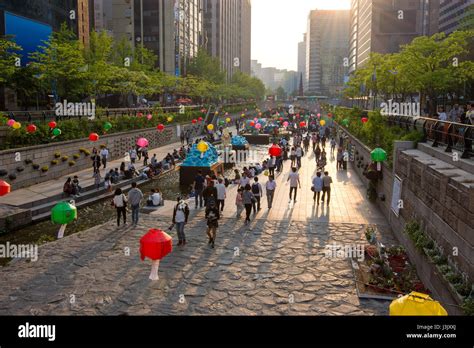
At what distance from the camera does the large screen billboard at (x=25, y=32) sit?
134ft

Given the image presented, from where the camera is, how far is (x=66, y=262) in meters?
13.0

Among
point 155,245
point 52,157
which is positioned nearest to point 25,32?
point 52,157

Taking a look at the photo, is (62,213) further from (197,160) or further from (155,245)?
(197,160)

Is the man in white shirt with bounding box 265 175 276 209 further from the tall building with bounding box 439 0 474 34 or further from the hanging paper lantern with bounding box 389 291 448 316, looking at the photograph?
the tall building with bounding box 439 0 474 34

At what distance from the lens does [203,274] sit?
39.4 feet

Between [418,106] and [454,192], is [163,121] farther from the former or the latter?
[454,192]

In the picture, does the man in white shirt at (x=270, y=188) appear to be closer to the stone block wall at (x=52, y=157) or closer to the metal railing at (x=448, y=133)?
the metal railing at (x=448, y=133)

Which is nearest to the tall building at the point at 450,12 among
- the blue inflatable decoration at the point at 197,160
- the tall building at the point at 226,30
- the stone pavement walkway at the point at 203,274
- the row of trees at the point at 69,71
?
the tall building at the point at 226,30

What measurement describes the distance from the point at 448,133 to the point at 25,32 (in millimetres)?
42094

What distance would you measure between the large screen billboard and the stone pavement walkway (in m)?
32.3

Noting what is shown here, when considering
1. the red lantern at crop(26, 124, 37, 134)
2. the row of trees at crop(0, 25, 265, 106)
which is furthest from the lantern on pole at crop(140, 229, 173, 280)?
the row of trees at crop(0, 25, 265, 106)

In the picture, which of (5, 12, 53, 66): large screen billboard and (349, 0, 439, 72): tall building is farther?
(349, 0, 439, 72): tall building

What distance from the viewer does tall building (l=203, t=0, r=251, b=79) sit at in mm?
135000

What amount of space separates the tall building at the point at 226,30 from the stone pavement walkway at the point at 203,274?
359 feet
